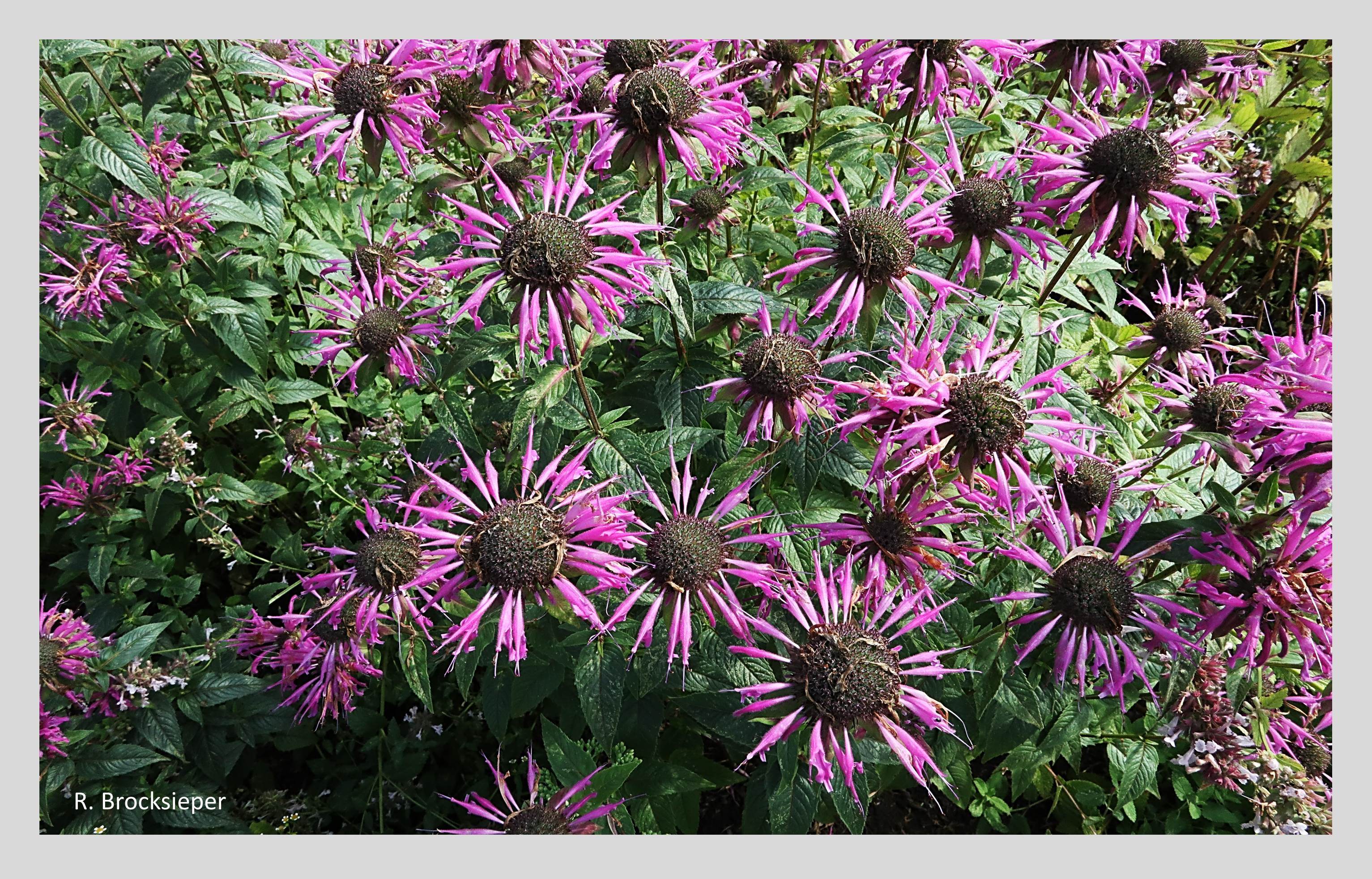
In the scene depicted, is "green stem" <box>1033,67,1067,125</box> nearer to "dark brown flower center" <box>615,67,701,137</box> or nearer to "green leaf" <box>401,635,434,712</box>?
"dark brown flower center" <box>615,67,701,137</box>

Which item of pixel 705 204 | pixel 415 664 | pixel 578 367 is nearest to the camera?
pixel 578 367

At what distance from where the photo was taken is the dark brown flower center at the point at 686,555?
144cm

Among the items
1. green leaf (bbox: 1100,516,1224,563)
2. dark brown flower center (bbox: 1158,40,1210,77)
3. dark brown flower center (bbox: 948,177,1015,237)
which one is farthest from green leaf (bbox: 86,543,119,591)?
dark brown flower center (bbox: 1158,40,1210,77)

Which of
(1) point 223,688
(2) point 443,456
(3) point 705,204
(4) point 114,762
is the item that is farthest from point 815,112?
→ (4) point 114,762

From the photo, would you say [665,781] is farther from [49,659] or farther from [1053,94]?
[1053,94]

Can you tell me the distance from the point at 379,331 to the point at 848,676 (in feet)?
4.54

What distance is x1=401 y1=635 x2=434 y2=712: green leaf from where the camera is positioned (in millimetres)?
1712

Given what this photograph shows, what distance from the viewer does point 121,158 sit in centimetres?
193

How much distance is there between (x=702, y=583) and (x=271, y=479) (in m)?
1.94

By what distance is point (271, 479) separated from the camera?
2764 mm

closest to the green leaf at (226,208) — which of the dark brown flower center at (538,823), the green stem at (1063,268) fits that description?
the dark brown flower center at (538,823)

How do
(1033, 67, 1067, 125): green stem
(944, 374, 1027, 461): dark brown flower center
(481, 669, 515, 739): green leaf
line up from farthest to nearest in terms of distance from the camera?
(1033, 67, 1067, 125): green stem
(481, 669, 515, 739): green leaf
(944, 374, 1027, 461): dark brown flower center

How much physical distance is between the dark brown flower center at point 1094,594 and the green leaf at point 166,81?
2228 mm
